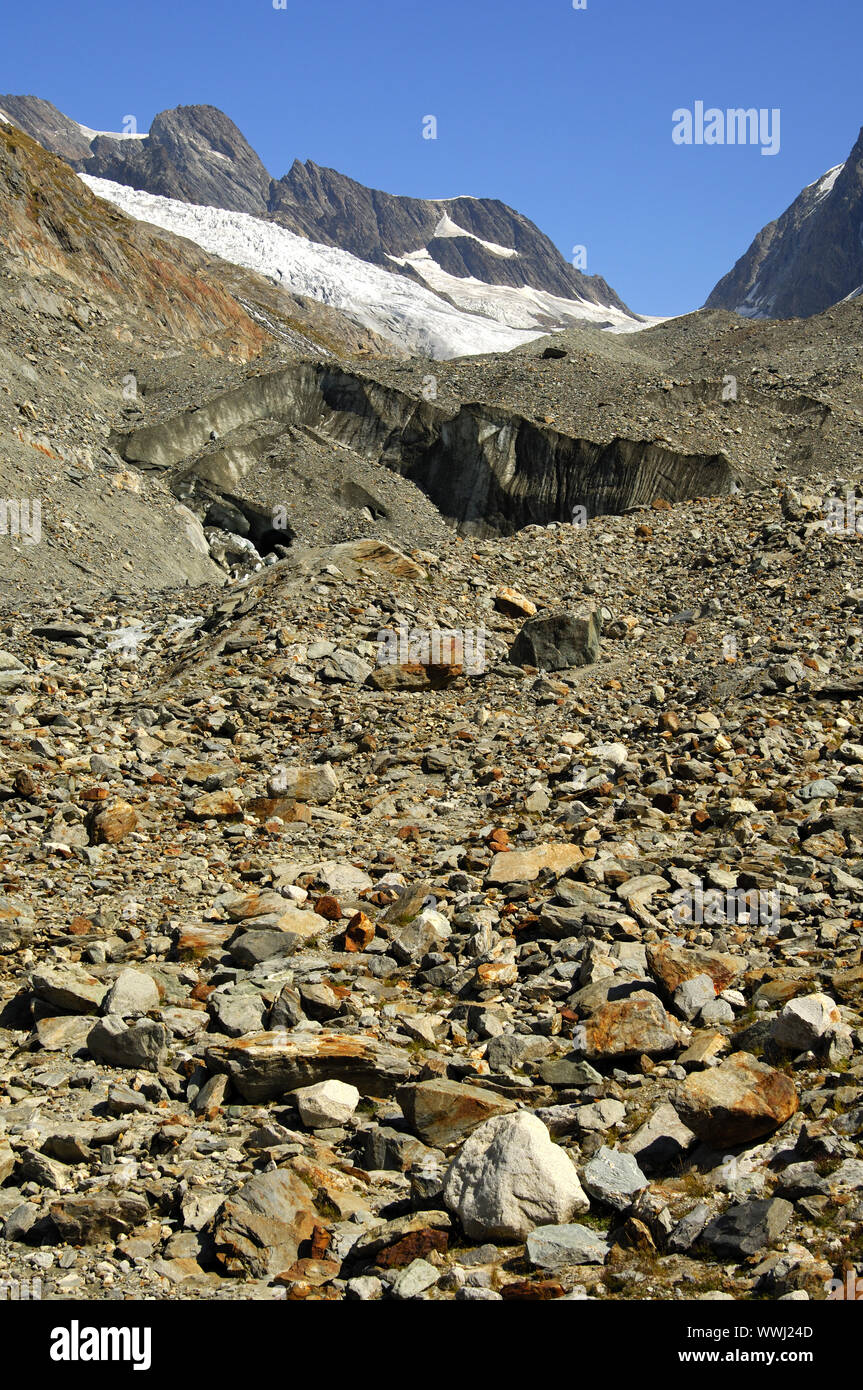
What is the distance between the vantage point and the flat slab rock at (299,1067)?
18.6ft

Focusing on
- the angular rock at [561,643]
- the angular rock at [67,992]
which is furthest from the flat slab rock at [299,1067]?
the angular rock at [561,643]

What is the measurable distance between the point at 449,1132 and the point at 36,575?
673 inches

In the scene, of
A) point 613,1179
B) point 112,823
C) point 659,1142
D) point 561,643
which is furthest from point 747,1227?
point 561,643

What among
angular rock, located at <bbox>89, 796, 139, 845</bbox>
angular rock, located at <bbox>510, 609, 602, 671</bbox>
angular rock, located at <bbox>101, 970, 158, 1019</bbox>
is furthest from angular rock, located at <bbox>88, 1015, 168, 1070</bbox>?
angular rock, located at <bbox>510, 609, 602, 671</bbox>

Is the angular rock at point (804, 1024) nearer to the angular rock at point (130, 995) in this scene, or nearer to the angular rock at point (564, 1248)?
the angular rock at point (564, 1248)

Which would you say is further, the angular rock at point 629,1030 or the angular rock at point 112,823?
the angular rock at point 112,823

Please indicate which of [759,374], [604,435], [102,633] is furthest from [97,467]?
[759,374]

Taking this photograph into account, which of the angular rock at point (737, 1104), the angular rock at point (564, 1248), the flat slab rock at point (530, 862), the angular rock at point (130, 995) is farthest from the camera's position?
the flat slab rock at point (530, 862)

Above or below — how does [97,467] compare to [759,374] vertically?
below

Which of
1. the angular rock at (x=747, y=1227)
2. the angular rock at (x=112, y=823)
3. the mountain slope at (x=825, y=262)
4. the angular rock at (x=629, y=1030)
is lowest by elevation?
the angular rock at (x=747, y=1227)

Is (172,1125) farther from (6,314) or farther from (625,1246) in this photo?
→ (6,314)

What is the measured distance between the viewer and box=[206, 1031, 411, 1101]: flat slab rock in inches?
223

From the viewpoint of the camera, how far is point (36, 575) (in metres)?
19.6

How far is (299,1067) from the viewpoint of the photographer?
18.6 ft
